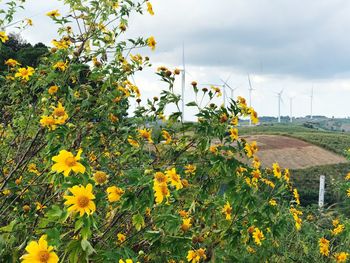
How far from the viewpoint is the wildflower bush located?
1720 millimetres

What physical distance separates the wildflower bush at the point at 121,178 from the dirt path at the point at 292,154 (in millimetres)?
22906

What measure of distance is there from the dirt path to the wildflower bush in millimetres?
22906

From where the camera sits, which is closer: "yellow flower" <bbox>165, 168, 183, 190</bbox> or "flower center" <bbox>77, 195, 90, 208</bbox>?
"flower center" <bbox>77, 195, 90, 208</bbox>

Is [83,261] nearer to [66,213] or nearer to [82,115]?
[66,213]

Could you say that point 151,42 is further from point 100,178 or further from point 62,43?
point 100,178

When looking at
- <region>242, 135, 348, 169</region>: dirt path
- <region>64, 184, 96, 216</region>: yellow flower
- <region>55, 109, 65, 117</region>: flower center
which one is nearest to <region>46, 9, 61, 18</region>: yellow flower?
<region>55, 109, 65, 117</region>: flower center

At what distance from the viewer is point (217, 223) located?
2895 mm

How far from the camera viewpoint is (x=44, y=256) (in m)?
1.54

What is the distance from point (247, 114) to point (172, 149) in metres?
0.52

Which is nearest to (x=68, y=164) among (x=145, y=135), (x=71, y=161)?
(x=71, y=161)

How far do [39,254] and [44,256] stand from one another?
0.02m

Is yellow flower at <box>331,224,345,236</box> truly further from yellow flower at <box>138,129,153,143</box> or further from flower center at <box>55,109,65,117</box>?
flower center at <box>55,109,65,117</box>

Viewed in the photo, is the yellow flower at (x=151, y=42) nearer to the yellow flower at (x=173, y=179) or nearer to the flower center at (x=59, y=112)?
the flower center at (x=59, y=112)

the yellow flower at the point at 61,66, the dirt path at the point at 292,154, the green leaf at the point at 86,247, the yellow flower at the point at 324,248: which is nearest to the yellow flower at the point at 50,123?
the yellow flower at the point at 61,66
